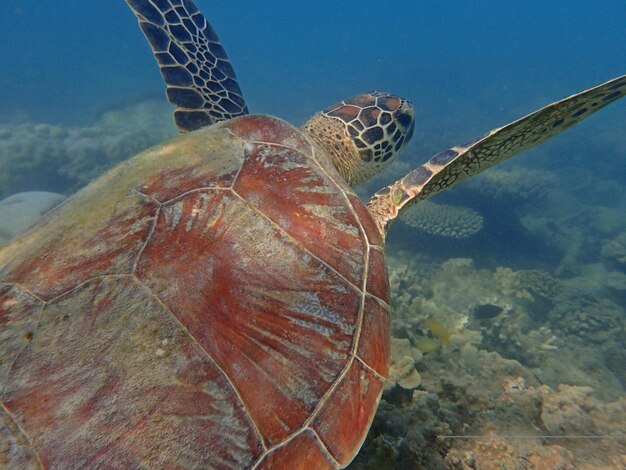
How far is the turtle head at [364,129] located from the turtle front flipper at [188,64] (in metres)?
0.89

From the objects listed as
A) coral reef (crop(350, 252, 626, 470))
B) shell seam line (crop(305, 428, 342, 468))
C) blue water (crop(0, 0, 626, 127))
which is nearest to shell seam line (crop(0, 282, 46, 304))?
shell seam line (crop(305, 428, 342, 468))

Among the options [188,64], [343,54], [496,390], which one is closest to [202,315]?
[496,390]

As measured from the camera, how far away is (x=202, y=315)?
1.10 m

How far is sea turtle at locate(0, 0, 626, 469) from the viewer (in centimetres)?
89

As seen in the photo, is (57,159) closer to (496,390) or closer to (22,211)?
(22,211)

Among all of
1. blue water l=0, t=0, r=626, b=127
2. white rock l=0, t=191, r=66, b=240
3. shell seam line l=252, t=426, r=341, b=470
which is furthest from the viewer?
blue water l=0, t=0, r=626, b=127

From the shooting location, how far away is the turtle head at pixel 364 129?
9.77 feet

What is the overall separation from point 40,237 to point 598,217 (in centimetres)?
1457

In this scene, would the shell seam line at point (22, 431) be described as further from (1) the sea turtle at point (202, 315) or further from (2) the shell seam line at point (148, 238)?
(2) the shell seam line at point (148, 238)

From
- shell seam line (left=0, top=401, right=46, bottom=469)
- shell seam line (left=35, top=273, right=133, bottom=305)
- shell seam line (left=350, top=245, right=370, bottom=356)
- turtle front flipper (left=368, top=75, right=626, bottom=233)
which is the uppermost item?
shell seam line (left=35, top=273, right=133, bottom=305)

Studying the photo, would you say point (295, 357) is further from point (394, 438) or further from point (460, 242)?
point (460, 242)

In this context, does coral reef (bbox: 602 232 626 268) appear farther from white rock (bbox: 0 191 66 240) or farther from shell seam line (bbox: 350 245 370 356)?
white rock (bbox: 0 191 66 240)

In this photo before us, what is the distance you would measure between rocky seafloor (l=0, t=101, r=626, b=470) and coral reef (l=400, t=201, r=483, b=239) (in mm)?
30

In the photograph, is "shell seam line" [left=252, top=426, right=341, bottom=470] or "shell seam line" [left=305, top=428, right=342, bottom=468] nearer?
"shell seam line" [left=252, top=426, right=341, bottom=470]
